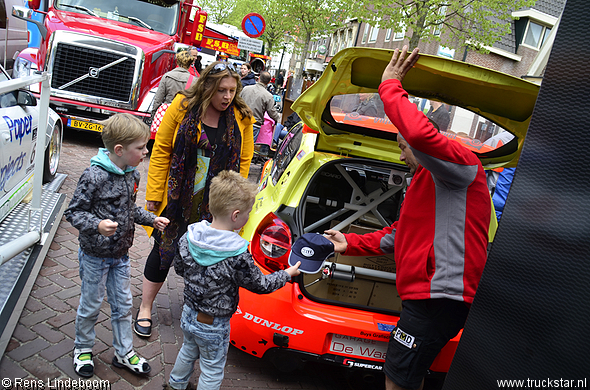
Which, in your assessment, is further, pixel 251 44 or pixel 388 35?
pixel 388 35

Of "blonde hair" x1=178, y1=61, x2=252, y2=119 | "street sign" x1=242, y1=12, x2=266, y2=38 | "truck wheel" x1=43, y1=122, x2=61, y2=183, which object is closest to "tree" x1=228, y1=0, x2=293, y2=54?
"street sign" x1=242, y1=12, x2=266, y2=38

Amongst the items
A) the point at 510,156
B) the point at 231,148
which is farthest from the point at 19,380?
the point at 510,156

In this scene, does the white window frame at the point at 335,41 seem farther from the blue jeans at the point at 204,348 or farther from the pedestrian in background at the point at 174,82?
the blue jeans at the point at 204,348

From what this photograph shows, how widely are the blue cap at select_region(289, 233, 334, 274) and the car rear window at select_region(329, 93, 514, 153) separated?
1.21 metres

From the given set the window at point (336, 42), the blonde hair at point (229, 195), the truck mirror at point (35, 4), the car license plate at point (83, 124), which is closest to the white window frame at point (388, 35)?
the window at point (336, 42)

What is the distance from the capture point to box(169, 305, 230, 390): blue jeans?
2297 millimetres

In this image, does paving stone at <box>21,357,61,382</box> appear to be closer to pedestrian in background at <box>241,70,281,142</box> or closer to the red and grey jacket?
the red and grey jacket

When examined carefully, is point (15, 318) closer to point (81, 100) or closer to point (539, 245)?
point (539, 245)

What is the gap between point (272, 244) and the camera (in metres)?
2.95

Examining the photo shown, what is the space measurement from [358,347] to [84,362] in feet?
5.44

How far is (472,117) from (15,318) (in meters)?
3.39

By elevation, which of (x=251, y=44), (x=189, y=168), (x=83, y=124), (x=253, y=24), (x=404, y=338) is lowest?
(x=83, y=124)

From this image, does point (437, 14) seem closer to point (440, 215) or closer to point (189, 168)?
point (189, 168)

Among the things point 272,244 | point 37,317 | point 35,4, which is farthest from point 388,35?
point 37,317
